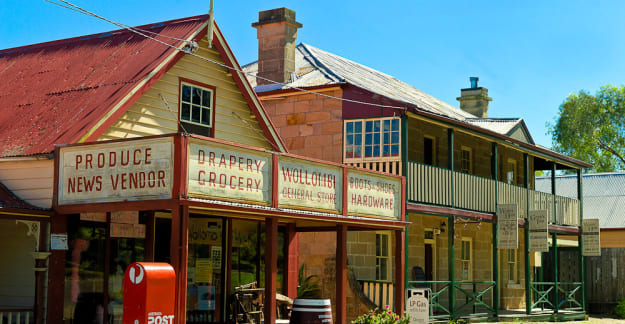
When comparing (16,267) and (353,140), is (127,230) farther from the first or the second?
(353,140)

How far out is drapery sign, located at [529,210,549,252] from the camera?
77.8 ft

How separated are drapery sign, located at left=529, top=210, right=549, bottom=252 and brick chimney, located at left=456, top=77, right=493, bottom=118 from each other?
913 cm

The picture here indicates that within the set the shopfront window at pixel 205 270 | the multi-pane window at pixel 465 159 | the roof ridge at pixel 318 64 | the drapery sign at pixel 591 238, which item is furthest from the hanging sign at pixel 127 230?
the drapery sign at pixel 591 238

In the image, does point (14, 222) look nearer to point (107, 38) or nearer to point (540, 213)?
point (107, 38)

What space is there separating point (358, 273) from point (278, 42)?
6.30 meters

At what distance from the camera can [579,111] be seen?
52.9m

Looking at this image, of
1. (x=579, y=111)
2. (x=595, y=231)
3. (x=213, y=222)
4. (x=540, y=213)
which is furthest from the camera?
(x=579, y=111)

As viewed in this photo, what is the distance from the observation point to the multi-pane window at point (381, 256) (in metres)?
21.2

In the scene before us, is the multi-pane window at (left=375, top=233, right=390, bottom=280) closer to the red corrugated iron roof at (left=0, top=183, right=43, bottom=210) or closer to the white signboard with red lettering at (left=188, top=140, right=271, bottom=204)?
the white signboard with red lettering at (left=188, top=140, right=271, bottom=204)

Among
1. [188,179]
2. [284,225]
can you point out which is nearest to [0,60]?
[284,225]

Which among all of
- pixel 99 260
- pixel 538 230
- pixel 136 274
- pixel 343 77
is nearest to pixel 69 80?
pixel 99 260

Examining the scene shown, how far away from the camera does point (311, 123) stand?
2088 cm

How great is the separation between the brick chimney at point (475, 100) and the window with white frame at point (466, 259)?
28.5 ft

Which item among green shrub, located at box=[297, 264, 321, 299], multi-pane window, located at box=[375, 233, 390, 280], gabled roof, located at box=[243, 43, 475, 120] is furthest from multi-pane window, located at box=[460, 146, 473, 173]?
green shrub, located at box=[297, 264, 321, 299]
